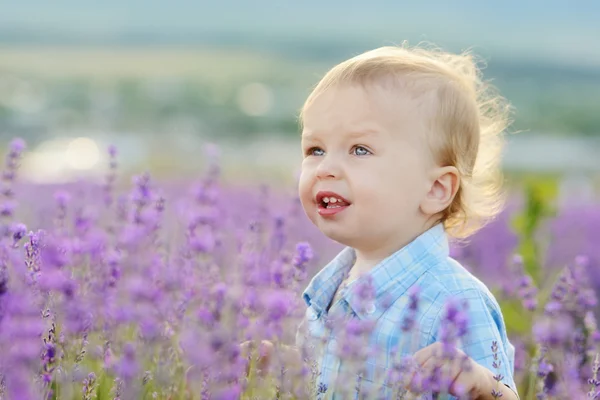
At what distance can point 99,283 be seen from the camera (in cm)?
194

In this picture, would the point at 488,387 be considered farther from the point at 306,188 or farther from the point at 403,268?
the point at 306,188

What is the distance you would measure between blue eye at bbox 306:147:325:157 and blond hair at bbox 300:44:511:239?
0.38 ft

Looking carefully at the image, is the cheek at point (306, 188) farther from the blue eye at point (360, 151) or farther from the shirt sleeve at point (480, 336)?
the shirt sleeve at point (480, 336)

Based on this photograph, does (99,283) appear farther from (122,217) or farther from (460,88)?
(460,88)

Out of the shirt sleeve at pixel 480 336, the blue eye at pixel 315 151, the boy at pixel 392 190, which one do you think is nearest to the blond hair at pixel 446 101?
the boy at pixel 392 190

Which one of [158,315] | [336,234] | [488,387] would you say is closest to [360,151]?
[336,234]

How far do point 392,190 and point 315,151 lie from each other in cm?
24

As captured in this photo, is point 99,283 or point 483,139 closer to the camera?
point 99,283

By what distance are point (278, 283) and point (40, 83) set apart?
52.0 ft

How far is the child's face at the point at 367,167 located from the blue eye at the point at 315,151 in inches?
1.7

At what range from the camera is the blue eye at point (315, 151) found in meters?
2.38

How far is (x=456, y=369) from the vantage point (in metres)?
1.94

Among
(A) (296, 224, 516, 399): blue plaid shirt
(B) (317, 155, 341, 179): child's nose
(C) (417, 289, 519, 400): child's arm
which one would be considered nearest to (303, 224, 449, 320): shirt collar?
(A) (296, 224, 516, 399): blue plaid shirt

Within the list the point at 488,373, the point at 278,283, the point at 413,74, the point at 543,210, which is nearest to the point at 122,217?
the point at 278,283
